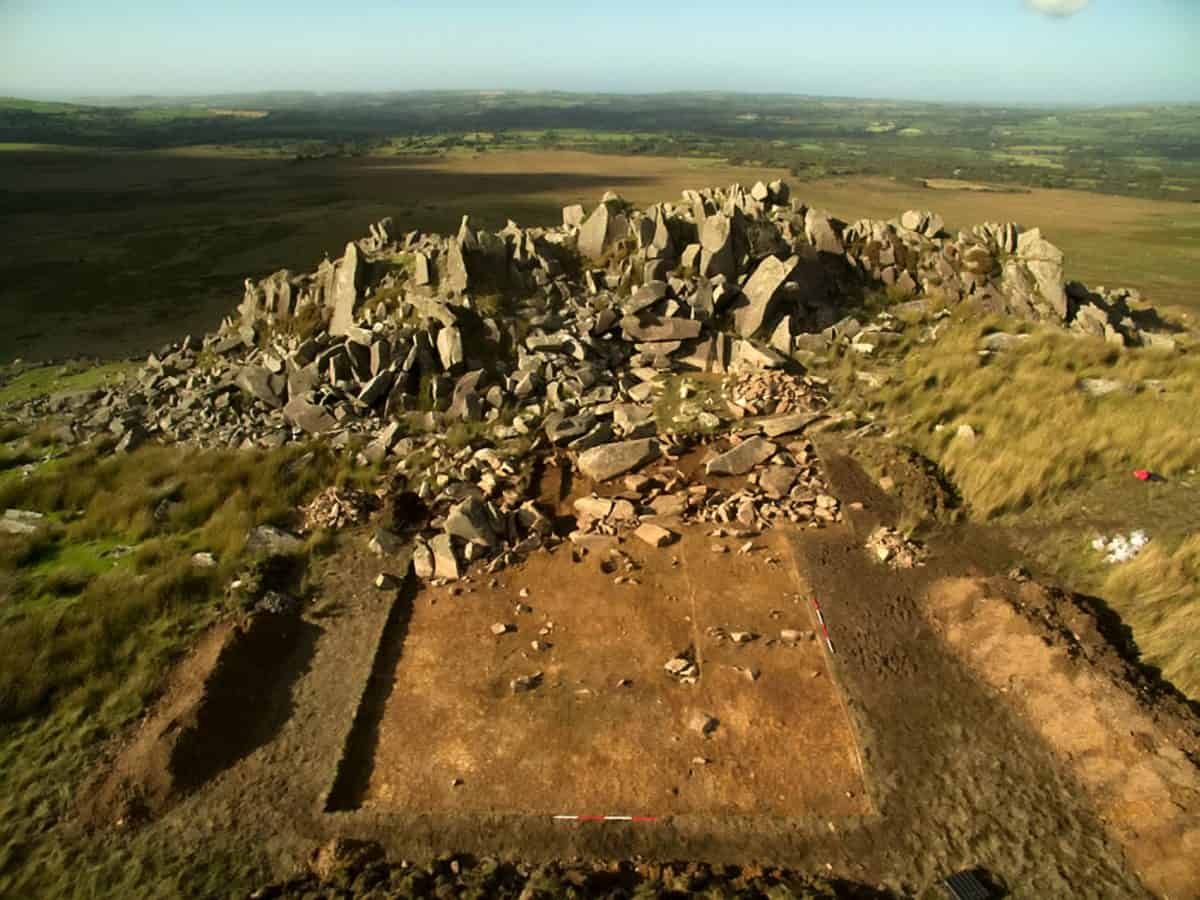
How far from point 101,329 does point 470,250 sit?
64.1 feet

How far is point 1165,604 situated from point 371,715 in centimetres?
1078

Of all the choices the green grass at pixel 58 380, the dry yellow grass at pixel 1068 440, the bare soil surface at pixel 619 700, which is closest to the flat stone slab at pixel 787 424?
the dry yellow grass at pixel 1068 440

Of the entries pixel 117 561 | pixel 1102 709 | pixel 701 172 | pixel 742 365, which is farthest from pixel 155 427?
pixel 701 172

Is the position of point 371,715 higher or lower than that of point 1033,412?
lower

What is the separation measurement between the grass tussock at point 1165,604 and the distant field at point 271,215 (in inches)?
1150

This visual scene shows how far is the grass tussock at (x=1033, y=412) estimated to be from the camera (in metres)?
11.8

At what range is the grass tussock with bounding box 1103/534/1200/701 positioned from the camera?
8344mm

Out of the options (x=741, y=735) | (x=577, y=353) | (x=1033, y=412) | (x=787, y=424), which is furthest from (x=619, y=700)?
(x=1033, y=412)

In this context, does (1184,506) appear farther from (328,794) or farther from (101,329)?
(101,329)

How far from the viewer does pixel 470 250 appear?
17.7 metres

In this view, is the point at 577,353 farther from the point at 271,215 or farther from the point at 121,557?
the point at 271,215

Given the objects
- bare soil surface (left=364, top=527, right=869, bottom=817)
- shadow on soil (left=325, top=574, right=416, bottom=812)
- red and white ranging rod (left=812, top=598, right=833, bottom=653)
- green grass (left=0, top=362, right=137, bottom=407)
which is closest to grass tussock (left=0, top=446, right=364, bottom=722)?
shadow on soil (left=325, top=574, right=416, bottom=812)

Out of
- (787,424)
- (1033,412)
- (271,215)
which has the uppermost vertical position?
(271,215)

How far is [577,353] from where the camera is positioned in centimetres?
1623
